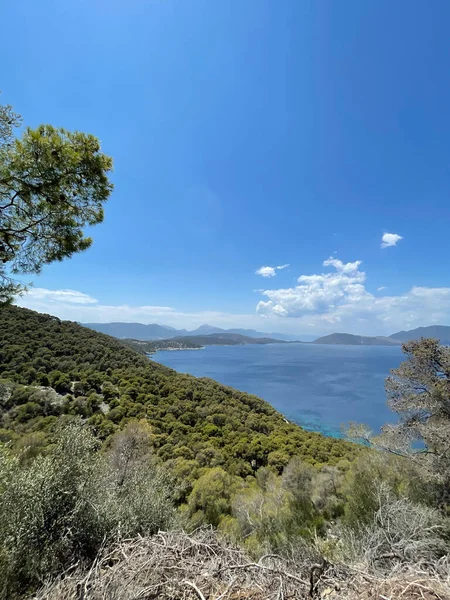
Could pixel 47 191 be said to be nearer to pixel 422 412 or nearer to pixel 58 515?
pixel 58 515

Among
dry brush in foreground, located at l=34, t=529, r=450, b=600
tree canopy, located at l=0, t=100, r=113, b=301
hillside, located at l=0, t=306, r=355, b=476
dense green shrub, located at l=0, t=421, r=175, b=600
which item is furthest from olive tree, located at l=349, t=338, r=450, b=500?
hillside, located at l=0, t=306, r=355, b=476

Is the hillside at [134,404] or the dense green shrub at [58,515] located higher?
the dense green shrub at [58,515]

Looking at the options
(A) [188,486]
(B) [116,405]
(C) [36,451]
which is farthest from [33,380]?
(A) [188,486]

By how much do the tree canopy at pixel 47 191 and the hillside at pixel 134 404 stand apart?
1860cm

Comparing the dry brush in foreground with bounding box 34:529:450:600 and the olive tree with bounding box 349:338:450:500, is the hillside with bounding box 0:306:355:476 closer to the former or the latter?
the olive tree with bounding box 349:338:450:500

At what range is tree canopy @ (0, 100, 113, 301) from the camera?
341 centimetres

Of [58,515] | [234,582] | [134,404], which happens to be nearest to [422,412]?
[234,582]

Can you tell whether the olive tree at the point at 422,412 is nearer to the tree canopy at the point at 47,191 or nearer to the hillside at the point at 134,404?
the tree canopy at the point at 47,191

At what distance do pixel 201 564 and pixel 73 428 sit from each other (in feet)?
21.2

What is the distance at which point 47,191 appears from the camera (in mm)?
3715

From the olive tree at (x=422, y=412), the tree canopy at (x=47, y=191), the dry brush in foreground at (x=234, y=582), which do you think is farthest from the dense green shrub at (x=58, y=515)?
the olive tree at (x=422, y=412)

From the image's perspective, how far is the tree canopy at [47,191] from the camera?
134 inches

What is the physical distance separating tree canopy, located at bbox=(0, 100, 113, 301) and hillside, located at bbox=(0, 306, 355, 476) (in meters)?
18.6

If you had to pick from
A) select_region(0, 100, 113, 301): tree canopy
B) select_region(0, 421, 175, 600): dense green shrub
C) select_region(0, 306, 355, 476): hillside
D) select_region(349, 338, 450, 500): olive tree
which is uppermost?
select_region(0, 100, 113, 301): tree canopy
